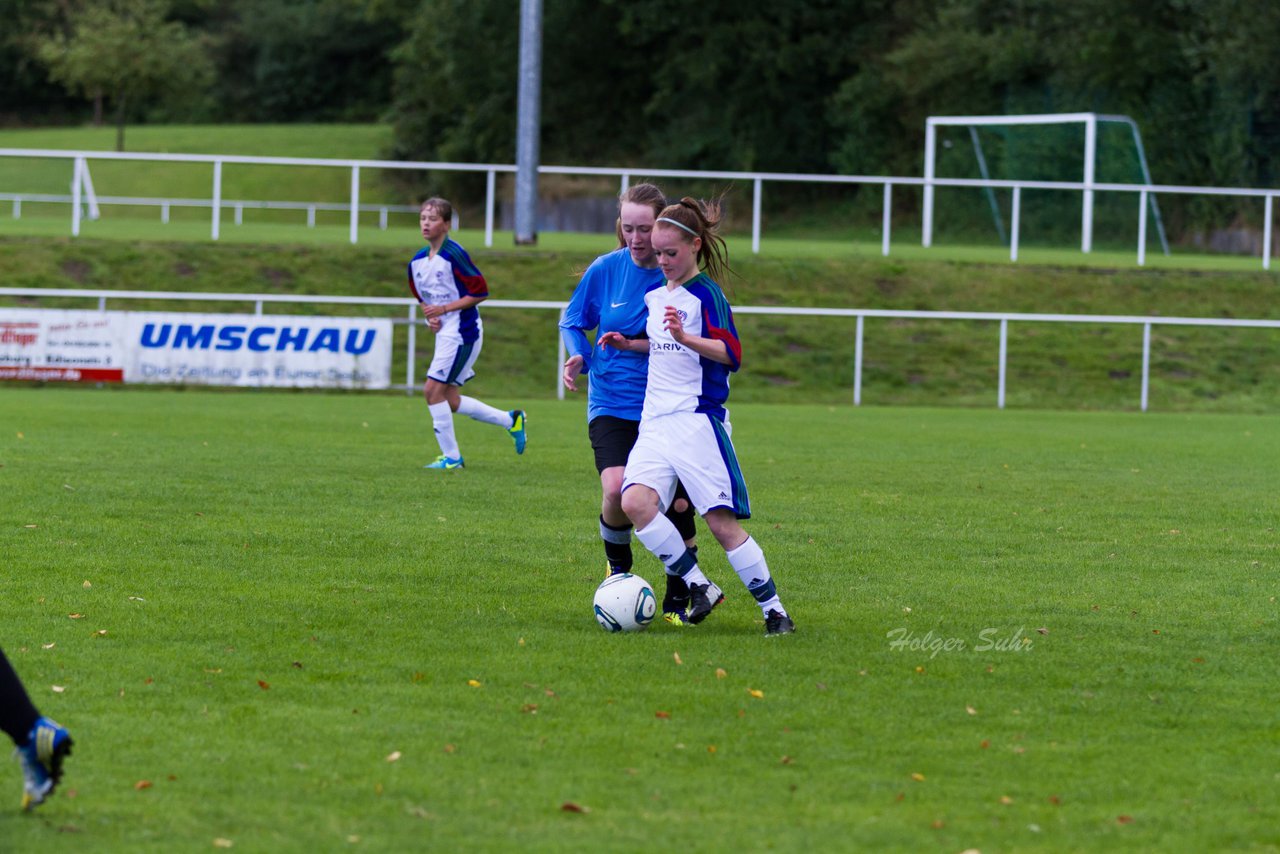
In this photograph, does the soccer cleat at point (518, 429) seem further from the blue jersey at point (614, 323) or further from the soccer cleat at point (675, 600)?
the soccer cleat at point (675, 600)

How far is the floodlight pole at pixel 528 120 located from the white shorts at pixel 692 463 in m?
18.9

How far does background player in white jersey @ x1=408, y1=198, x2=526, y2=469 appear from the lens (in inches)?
507

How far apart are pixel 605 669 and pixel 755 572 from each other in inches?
34.9

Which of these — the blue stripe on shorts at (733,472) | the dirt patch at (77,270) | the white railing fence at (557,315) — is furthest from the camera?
the dirt patch at (77,270)

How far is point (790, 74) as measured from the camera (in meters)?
46.4

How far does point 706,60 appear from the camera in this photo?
45.8 m

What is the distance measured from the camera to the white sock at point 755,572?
662 centimetres

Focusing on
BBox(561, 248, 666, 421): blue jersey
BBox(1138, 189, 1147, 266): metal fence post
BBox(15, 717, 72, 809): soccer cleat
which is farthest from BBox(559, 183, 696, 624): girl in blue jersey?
BBox(1138, 189, 1147, 266): metal fence post

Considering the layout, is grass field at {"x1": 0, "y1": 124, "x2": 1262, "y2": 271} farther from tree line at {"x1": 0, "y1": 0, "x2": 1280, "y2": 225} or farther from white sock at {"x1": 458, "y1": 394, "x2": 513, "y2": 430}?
white sock at {"x1": 458, "y1": 394, "x2": 513, "y2": 430}

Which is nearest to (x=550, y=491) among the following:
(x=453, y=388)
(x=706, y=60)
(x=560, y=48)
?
(x=453, y=388)

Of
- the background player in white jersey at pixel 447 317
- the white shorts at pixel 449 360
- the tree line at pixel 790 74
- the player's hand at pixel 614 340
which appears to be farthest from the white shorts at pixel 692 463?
the tree line at pixel 790 74

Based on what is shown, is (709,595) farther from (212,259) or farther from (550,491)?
(212,259)

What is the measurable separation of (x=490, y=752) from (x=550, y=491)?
6.63m

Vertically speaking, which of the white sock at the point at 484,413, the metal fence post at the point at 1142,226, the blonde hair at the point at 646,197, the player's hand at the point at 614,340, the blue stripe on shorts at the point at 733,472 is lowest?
the white sock at the point at 484,413
